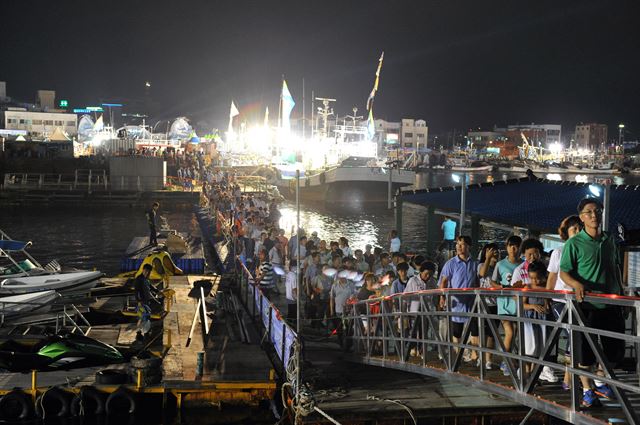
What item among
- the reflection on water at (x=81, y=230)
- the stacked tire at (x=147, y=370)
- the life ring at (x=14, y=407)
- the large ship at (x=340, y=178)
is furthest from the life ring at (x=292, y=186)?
the life ring at (x=14, y=407)

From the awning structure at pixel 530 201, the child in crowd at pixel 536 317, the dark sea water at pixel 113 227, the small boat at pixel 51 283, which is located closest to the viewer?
the child in crowd at pixel 536 317

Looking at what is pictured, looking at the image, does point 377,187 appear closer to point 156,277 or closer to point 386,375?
point 156,277

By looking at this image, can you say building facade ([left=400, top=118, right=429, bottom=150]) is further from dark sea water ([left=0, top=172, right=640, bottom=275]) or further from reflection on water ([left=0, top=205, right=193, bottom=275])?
reflection on water ([left=0, top=205, right=193, bottom=275])

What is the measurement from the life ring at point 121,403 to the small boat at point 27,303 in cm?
499

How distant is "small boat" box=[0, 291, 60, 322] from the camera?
15781 millimetres

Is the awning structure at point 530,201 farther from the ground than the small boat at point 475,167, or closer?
closer

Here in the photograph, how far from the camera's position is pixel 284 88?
46219 mm

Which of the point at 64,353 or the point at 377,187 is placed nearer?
the point at 64,353

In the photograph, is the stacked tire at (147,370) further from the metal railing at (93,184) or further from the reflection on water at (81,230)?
the metal railing at (93,184)

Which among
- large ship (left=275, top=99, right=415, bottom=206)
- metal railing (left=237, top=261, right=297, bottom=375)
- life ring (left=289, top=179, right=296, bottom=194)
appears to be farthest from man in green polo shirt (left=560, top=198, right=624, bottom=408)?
life ring (left=289, top=179, right=296, bottom=194)

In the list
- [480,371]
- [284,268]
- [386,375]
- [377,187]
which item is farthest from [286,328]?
[377,187]

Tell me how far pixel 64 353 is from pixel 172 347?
81.5 inches

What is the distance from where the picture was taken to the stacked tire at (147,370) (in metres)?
11.6

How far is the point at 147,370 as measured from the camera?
38.2 ft
